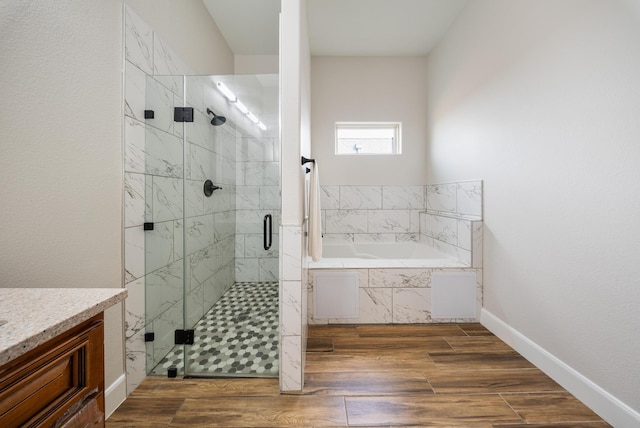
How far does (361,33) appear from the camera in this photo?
10.3 feet

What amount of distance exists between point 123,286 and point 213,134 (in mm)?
1160

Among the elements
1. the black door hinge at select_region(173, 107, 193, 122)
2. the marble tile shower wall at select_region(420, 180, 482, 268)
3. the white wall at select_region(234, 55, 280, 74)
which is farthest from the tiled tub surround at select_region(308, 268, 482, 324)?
the white wall at select_region(234, 55, 280, 74)

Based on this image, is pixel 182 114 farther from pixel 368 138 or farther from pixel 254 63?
pixel 368 138

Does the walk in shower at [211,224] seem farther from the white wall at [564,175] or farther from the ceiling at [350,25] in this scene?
the white wall at [564,175]

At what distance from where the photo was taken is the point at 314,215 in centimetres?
206

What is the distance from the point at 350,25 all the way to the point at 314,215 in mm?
2229

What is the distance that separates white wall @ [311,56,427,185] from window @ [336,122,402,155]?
0.11 metres

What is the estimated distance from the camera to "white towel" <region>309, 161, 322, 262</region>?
2.04 metres

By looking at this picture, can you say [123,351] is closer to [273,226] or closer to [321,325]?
[273,226]

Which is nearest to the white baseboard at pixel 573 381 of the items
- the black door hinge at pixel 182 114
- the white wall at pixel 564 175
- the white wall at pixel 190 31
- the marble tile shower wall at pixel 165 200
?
the white wall at pixel 564 175

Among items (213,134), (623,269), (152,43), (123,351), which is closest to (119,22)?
(152,43)

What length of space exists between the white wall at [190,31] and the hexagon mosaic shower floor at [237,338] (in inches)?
73.9

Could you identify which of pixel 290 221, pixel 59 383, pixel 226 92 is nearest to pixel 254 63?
pixel 226 92

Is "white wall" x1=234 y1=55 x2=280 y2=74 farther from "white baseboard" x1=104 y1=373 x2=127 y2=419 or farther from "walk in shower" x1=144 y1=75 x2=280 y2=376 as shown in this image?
"white baseboard" x1=104 y1=373 x2=127 y2=419
